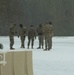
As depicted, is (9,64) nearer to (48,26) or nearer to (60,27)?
(48,26)

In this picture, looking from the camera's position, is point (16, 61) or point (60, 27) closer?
point (16, 61)

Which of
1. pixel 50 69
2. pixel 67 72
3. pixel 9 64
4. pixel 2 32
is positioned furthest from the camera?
pixel 2 32

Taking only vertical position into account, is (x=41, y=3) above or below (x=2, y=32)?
above

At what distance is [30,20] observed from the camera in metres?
43.8

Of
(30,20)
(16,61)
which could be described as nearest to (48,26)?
(16,61)

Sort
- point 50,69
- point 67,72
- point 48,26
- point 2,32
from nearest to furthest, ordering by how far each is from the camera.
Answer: point 67,72
point 50,69
point 48,26
point 2,32

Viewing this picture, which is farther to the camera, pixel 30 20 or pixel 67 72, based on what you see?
pixel 30 20

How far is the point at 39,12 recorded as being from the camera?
44281 mm

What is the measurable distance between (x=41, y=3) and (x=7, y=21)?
16.4ft

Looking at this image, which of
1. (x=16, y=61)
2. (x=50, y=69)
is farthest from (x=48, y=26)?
(x=16, y=61)

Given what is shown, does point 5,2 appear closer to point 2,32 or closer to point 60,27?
point 2,32

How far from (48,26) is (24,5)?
24152 mm

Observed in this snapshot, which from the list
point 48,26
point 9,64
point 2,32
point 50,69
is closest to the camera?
point 9,64

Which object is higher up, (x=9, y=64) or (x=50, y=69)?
(x=9, y=64)
